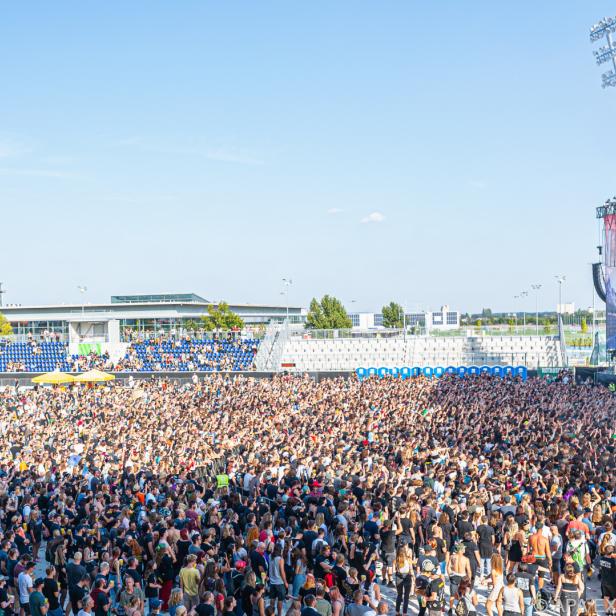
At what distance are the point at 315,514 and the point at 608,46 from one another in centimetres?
2843

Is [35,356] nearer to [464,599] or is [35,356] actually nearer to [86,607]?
[86,607]

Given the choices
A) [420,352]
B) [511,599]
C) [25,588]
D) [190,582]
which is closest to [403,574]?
[511,599]

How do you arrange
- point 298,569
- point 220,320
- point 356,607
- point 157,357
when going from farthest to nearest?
point 220,320, point 157,357, point 298,569, point 356,607

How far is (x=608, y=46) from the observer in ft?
107

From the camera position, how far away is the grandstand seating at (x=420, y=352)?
1742 inches

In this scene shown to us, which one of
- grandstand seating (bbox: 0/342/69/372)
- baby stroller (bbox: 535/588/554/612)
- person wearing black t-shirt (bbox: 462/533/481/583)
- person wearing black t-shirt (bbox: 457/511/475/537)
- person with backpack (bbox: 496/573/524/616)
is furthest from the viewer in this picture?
grandstand seating (bbox: 0/342/69/372)

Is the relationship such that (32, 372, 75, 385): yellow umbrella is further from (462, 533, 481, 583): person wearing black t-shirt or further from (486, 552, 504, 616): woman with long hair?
(486, 552, 504, 616): woman with long hair

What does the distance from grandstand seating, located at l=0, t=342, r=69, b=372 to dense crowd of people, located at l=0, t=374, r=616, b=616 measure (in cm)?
2430

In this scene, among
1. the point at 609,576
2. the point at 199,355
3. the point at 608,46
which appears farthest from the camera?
the point at 199,355

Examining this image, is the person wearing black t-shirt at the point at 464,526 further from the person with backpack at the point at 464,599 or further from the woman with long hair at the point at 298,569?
the woman with long hair at the point at 298,569

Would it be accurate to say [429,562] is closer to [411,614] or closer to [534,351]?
[411,614]

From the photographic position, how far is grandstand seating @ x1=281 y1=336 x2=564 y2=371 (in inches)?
1742

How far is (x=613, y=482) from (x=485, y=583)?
3.45 meters

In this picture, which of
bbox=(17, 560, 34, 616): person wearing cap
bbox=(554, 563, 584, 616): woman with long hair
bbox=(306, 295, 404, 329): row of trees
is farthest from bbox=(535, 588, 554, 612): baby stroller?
bbox=(306, 295, 404, 329): row of trees
